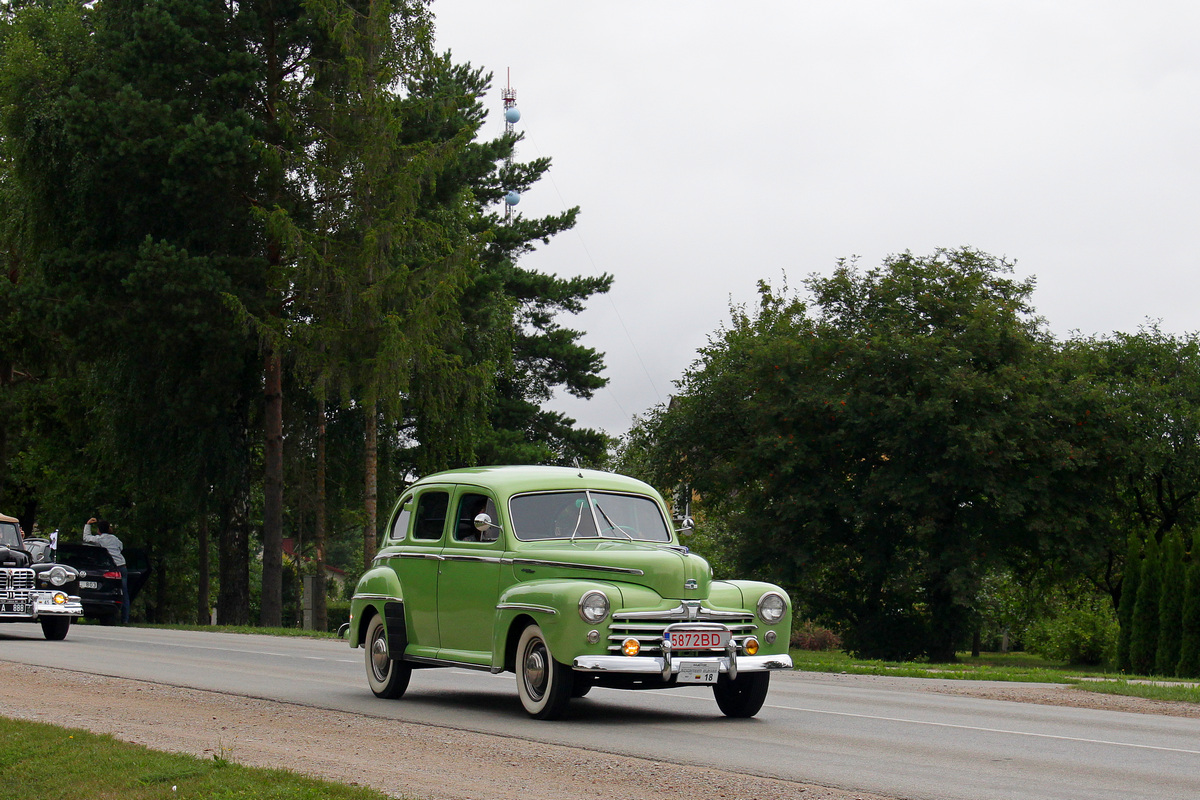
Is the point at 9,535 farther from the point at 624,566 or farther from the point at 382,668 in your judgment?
the point at 624,566

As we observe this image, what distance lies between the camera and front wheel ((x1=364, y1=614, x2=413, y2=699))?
1324cm

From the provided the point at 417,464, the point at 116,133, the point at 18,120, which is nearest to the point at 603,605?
the point at 116,133

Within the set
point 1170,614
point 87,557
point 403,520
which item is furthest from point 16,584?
point 1170,614

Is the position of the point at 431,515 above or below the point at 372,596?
above

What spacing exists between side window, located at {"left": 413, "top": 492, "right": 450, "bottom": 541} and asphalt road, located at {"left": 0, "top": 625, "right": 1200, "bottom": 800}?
1.60 meters

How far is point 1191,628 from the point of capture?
97.0 ft

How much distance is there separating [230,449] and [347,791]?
2842cm

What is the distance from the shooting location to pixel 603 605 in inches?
420

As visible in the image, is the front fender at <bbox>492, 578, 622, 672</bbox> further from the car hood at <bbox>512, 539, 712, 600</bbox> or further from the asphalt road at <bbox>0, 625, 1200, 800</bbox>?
the asphalt road at <bbox>0, 625, 1200, 800</bbox>

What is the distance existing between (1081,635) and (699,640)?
113 feet

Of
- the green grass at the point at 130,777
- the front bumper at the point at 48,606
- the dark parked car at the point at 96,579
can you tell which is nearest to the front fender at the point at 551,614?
the green grass at the point at 130,777

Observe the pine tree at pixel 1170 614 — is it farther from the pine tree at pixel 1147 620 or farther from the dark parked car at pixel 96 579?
the dark parked car at pixel 96 579

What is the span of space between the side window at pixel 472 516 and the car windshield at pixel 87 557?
68.9 feet

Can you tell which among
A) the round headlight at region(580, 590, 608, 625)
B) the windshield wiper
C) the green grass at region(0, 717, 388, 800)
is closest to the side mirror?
the windshield wiper
